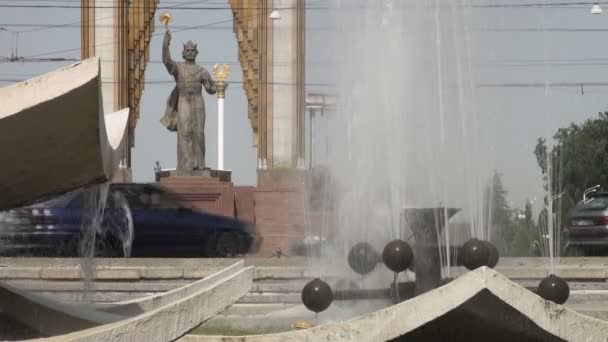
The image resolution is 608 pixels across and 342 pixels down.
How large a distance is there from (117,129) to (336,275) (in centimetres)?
312

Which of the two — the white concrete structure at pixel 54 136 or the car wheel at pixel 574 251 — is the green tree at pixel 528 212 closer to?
the car wheel at pixel 574 251

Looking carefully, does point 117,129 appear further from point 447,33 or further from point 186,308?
point 447,33

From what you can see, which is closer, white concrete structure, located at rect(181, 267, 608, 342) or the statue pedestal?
white concrete structure, located at rect(181, 267, 608, 342)

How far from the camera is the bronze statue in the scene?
21.8 metres

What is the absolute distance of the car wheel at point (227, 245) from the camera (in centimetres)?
2039

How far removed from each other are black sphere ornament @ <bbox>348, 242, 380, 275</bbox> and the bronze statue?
12.9m

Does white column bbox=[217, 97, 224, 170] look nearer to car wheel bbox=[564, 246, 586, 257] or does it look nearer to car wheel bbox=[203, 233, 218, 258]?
car wheel bbox=[203, 233, 218, 258]

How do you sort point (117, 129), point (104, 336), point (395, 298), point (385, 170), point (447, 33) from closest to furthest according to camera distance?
point (104, 336), point (117, 129), point (395, 298), point (385, 170), point (447, 33)

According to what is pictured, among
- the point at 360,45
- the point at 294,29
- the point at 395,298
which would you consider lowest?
the point at 395,298

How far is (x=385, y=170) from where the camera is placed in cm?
1110

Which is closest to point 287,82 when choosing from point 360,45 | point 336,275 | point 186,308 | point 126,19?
point 126,19

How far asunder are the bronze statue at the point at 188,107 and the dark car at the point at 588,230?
19.6ft

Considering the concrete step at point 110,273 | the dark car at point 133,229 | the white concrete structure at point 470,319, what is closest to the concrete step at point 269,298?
the concrete step at point 110,273

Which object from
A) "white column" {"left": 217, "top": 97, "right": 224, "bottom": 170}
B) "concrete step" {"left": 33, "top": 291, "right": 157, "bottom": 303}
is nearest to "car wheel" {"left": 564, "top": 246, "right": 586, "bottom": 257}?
"concrete step" {"left": 33, "top": 291, "right": 157, "bottom": 303}
